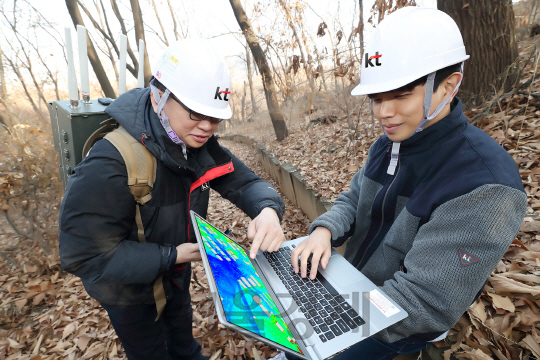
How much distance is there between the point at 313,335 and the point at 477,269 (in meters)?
0.80

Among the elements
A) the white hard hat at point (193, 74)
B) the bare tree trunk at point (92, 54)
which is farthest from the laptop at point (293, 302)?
the bare tree trunk at point (92, 54)

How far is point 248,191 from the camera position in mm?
2383

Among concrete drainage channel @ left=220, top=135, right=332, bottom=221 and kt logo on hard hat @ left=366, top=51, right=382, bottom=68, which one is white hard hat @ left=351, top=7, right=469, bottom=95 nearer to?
kt logo on hard hat @ left=366, top=51, right=382, bottom=68

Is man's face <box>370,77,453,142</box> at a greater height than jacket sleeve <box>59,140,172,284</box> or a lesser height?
greater

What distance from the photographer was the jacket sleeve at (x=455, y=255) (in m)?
1.14

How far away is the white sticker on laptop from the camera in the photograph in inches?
50.5

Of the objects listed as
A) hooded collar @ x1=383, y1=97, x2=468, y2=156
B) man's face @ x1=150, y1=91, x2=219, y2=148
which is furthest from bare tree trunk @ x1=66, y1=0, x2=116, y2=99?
hooded collar @ x1=383, y1=97, x2=468, y2=156

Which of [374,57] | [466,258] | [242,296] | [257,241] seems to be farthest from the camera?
[257,241]

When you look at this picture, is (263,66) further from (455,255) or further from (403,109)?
(455,255)

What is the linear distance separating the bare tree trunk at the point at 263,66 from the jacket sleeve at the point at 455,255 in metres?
A: 8.24

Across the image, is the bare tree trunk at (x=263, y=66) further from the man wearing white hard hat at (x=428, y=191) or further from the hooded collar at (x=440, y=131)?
the hooded collar at (x=440, y=131)

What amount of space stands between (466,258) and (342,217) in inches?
33.2

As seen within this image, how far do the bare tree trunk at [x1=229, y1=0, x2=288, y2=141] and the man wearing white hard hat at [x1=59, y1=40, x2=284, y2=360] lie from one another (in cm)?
728

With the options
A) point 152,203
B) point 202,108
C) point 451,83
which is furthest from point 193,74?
point 451,83
